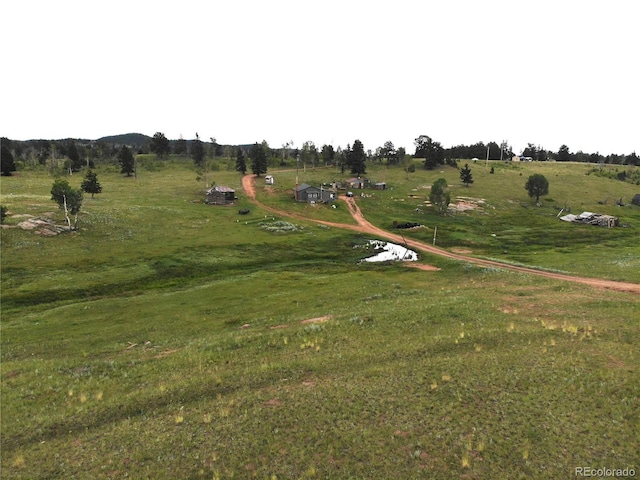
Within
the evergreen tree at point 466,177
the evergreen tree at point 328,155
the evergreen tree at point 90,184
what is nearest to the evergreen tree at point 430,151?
the evergreen tree at point 466,177

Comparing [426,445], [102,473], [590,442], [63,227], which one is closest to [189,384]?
[102,473]

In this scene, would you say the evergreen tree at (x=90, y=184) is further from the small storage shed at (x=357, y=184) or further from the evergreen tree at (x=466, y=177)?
the evergreen tree at (x=466, y=177)

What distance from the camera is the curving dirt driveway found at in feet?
146

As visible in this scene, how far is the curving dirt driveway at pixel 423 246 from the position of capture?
44531 mm

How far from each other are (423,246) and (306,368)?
2336 inches

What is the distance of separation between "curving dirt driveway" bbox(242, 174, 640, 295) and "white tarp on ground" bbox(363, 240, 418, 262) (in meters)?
2.66

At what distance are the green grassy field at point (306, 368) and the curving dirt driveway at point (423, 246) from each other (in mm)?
4326

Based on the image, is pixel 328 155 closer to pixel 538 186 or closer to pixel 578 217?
pixel 538 186

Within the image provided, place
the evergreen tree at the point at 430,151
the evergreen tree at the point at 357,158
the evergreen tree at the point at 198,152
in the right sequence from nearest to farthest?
the evergreen tree at the point at 357,158
the evergreen tree at the point at 430,151
the evergreen tree at the point at 198,152

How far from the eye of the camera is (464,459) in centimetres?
1594

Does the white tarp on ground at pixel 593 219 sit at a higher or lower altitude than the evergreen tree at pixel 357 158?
lower

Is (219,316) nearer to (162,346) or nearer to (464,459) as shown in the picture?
(162,346)

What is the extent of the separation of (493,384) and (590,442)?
5179mm

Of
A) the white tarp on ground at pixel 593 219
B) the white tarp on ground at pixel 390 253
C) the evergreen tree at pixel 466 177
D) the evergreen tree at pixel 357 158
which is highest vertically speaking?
the evergreen tree at pixel 357 158
